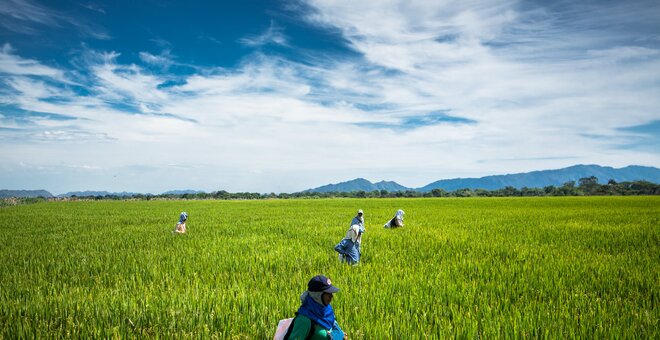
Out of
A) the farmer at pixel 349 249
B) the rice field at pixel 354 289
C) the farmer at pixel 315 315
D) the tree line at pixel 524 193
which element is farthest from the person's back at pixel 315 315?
the tree line at pixel 524 193

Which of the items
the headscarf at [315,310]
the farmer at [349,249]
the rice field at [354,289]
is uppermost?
the headscarf at [315,310]

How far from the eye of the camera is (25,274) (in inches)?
286

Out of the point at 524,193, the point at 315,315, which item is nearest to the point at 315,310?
the point at 315,315

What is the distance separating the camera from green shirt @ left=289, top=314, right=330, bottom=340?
268 centimetres

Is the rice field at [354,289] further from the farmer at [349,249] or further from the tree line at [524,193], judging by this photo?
the tree line at [524,193]

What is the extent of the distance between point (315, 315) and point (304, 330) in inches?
5.8

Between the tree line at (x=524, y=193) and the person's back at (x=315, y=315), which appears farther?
the tree line at (x=524, y=193)

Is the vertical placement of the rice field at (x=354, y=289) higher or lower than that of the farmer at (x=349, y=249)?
lower

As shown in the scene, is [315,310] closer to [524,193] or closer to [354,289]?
[354,289]

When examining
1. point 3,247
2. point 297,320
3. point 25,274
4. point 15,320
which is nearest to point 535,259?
point 297,320

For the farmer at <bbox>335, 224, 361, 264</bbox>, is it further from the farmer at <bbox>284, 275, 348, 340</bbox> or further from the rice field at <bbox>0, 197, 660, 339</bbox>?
the farmer at <bbox>284, 275, 348, 340</bbox>

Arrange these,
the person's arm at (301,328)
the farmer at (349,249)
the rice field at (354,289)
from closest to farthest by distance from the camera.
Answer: the person's arm at (301,328)
the rice field at (354,289)
the farmer at (349,249)

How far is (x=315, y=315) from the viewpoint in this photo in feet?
9.11

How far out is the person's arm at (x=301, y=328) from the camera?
267 centimetres
